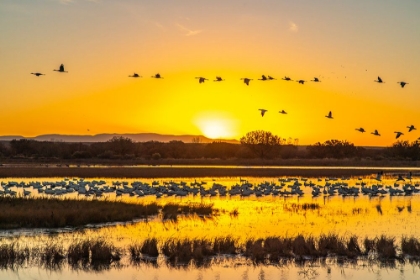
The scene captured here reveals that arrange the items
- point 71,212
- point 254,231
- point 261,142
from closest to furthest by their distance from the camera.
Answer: point 254,231 → point 71,212 → point 261,142

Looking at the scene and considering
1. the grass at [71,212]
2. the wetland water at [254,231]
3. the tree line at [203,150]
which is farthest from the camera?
the tree line at [203,150]

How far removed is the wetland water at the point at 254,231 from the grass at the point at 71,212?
0.83m

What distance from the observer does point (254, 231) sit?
21.8m

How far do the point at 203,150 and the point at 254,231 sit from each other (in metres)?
112

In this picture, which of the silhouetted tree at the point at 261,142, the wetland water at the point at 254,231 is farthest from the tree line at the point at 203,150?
the wetland water at the point at 254,231

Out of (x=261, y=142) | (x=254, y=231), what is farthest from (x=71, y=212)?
(x=261, y=142)

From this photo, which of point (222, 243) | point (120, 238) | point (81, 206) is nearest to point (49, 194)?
point (81, 206)

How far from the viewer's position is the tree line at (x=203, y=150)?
105 meters

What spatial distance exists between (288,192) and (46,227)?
18.6 meters

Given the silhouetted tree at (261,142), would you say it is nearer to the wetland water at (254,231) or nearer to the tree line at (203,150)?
the tree line at (203,150)

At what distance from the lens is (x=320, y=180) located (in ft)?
161

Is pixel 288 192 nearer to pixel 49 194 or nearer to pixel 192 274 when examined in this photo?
pixel 49 194

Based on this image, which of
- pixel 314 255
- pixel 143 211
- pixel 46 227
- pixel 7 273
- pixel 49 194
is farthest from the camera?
pixel 49 194

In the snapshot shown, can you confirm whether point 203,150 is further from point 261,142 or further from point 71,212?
point 71,212
